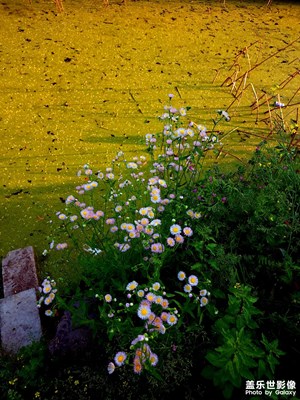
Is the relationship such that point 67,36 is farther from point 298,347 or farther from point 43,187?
point 298,347

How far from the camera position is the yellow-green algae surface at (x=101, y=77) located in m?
1.86

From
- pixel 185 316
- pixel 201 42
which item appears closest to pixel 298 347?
pixel 185 316

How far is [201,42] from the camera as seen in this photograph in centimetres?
284

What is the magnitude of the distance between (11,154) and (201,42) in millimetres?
1672

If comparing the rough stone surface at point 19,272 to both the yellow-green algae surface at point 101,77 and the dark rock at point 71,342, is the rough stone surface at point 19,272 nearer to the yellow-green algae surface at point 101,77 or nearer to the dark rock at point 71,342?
the yellow-green algae surface at point 101,77

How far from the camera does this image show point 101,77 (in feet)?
7.91

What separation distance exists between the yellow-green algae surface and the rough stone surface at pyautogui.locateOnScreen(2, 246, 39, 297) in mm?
58

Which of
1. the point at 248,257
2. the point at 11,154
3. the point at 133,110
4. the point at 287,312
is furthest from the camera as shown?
the point at 133,110

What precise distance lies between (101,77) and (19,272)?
138 centimetres

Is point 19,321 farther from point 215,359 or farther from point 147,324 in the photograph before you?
point 215,359

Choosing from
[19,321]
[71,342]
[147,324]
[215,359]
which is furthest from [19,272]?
[215,359]

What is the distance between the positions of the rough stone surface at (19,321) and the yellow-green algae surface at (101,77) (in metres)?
0.22

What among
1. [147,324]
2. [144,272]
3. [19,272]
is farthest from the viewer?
[19,272]

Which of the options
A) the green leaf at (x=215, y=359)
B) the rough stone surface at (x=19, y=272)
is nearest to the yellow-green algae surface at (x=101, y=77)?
the rough stone surface at (x=19, y=272)
